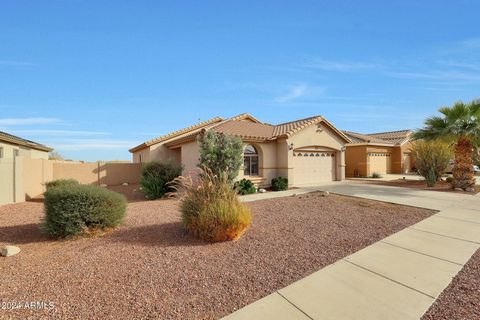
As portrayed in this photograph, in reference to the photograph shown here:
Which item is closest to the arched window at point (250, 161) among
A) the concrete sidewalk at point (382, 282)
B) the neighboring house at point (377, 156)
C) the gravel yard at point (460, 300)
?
the concrete sidewalk at point (382, 282)

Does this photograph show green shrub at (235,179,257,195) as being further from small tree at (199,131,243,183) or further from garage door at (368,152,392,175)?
garage door at (368,152,392,175)

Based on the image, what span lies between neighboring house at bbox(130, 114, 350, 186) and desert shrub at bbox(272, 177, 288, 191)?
0.68 metres

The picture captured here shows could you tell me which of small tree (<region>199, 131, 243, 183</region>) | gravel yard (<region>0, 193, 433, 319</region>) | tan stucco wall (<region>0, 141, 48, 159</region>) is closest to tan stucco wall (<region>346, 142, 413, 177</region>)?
small tree (<region>199, 131, 243, 183</region>)

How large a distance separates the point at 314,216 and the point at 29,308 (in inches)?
284

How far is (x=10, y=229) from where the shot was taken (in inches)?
283

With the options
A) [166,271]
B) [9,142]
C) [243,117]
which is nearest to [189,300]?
[166,271]

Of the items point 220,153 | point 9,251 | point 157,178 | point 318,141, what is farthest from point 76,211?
point 318,141

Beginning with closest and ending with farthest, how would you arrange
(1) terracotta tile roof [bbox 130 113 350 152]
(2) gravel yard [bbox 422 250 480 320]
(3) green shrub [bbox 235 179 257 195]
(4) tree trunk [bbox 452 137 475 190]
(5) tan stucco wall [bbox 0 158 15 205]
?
(2) gravel yard [bbox 422 250 480 320], (5) tan stucco wall [bbox 0 158 15 205], (4) tree trunk [bbox 452 137 475 190], (3) green shrub [bbox 235 179 257 195], (1) terracotta tile roof [bbox 130 113 350 152]

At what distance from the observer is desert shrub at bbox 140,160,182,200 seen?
1301cm

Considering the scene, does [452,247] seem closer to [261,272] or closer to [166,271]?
[261,272]

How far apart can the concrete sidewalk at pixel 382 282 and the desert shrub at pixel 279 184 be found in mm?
9192

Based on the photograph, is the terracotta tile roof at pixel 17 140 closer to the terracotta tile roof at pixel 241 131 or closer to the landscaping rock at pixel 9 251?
the terracotta tile roof at pixel 241 131

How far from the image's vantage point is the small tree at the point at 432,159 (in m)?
15.7

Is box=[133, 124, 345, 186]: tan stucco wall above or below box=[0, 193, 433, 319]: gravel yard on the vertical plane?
above
